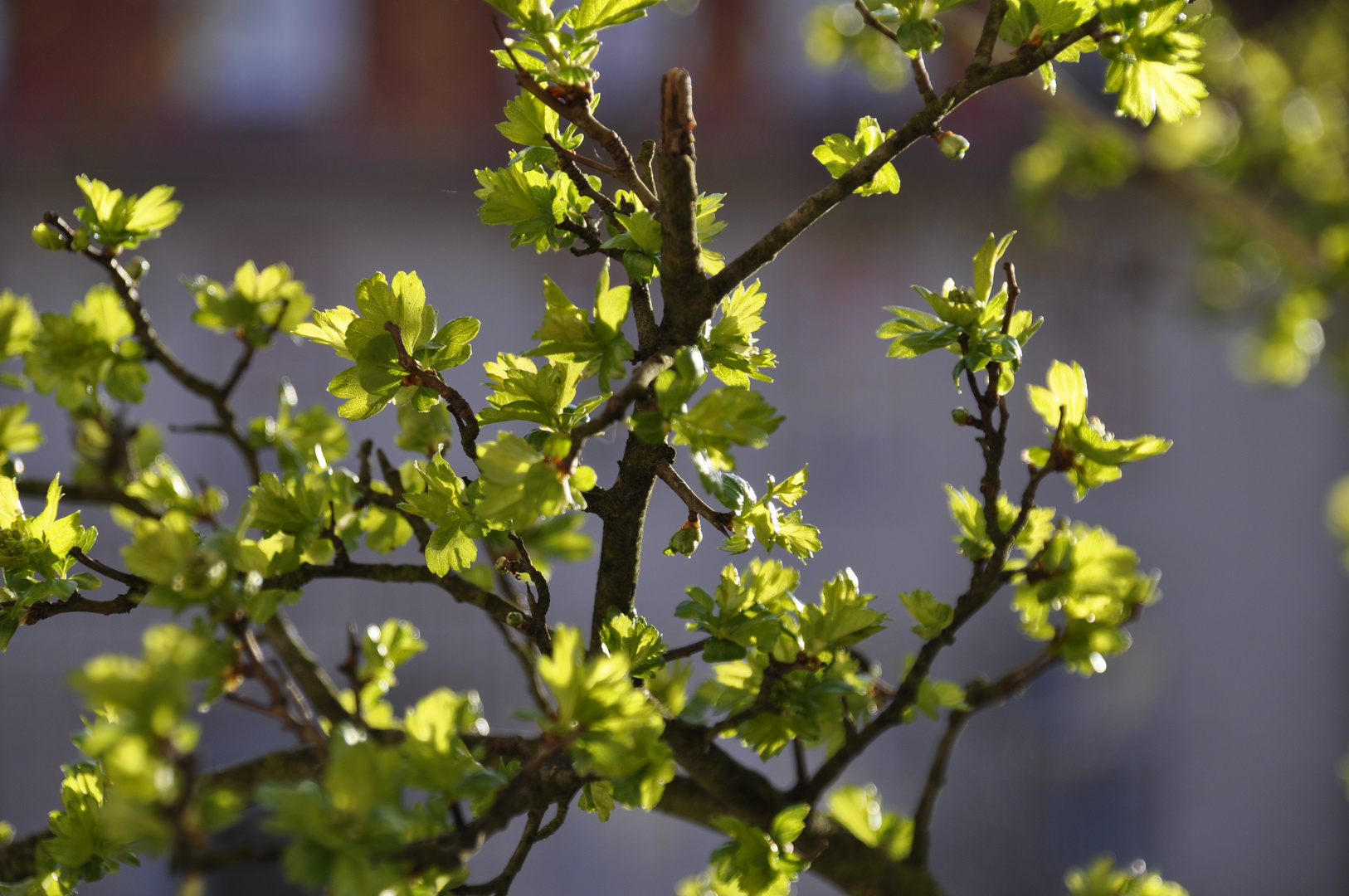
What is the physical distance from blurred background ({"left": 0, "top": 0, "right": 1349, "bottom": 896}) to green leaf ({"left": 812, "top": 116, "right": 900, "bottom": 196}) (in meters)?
2.51

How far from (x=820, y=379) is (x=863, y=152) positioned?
3032 mm

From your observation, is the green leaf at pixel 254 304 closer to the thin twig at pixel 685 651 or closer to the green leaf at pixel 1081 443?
the thin twig at pixel 685 651

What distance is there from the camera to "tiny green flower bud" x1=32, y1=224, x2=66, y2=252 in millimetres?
610

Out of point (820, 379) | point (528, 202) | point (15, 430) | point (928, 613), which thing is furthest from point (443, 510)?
point (820, 379)

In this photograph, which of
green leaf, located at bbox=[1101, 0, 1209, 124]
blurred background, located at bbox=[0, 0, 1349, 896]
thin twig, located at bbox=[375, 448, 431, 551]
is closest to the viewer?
green leaf, located at bbox=[1101, 0, 1209, 124]

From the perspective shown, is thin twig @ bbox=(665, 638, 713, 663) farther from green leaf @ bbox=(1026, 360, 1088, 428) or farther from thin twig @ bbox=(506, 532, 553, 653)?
green leaf @ bbox=(1026, 360, 1088, 428)

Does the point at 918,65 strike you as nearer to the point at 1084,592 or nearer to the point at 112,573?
the point at 1084,592

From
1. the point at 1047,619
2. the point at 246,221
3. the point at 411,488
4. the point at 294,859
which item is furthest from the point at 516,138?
the point at 246,221

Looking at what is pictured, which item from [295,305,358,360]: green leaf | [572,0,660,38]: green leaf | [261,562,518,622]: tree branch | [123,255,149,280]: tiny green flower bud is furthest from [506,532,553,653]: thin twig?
[123,255,149,280]: tiny green flower bud

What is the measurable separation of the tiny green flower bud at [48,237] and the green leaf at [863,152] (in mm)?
501

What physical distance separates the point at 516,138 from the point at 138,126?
351 cm

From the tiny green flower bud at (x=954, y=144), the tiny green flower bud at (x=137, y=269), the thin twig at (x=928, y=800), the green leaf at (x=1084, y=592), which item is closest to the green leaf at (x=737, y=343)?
the tiny green flower bud at (x=954, y=144)

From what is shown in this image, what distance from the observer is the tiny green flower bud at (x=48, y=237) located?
610 mm

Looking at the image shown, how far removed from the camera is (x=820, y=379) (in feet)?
11.5
